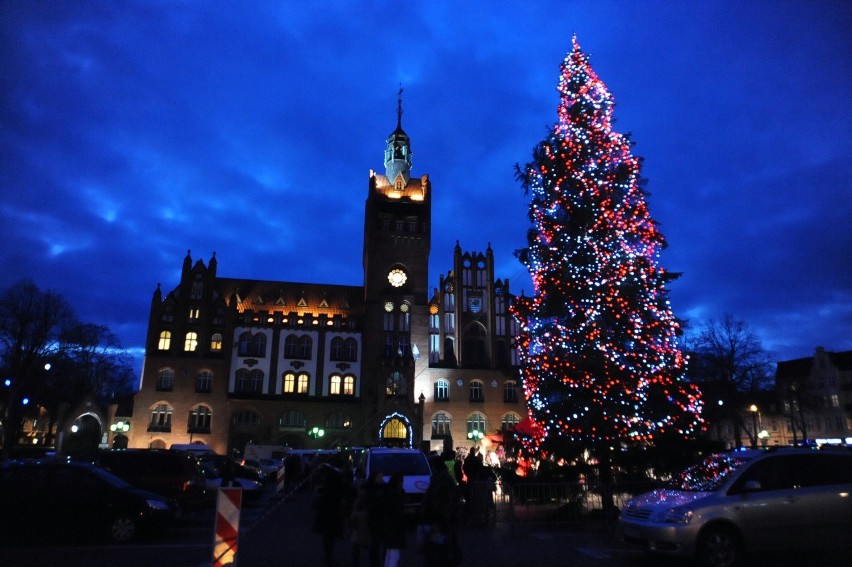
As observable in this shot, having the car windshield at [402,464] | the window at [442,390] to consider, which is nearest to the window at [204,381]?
the window at [442,390]

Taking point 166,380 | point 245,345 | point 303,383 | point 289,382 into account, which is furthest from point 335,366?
point 166,380

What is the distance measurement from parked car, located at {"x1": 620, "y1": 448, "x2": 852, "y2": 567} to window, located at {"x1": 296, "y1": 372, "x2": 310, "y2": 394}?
47348 mm

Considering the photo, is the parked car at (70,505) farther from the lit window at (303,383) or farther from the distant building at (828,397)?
the distant building at (828,397)

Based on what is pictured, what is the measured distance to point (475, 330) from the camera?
5538 centimetres

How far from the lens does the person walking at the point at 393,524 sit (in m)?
7.75

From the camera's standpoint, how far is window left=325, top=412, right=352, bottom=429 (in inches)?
2110

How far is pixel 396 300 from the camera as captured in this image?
58000 millimetres

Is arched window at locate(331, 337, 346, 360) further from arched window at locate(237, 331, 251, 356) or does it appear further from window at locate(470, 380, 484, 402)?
window at locate(470, 380, 484, 402)

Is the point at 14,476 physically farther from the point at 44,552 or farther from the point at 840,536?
the point at 840,536

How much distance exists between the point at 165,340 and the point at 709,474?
52.5 metres

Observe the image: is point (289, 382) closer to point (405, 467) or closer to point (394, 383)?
point (394, 383)

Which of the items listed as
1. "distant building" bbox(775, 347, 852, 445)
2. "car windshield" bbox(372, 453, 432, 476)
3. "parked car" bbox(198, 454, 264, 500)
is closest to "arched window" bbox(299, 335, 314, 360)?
"parked car" bbox(198, 454, 264, 500)

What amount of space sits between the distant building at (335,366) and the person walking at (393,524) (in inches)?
1743

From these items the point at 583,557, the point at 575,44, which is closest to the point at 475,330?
the point at 575,44
